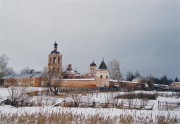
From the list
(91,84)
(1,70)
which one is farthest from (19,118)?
(1,70)

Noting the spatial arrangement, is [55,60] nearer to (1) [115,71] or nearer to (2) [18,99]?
(1) [115,71]

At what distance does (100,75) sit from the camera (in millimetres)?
60500

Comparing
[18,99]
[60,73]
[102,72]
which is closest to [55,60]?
[60,73]

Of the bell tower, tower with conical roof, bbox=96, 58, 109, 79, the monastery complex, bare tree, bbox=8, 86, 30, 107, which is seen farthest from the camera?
the bell tower

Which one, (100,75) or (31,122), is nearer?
(31,122)

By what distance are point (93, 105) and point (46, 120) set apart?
32.7 ft

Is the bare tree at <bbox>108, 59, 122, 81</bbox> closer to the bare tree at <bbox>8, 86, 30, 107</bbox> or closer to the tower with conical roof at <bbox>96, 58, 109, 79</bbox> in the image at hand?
the tower with conical roof at <bbox>96, 58, 109, 79</bbox>

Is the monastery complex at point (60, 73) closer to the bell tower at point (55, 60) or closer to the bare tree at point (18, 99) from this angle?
the bell tower at point (55, 60)

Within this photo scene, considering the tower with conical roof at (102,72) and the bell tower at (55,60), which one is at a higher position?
the bell tower at (55,60)

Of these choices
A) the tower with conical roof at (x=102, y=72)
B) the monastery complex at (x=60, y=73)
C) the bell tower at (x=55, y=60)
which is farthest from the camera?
the bell tower at (x=55, y=60)

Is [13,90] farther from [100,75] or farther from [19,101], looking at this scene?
[100,75]

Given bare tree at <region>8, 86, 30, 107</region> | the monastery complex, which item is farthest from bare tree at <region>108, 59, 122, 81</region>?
bare tree at <region>8, 86, 30, 107</region>

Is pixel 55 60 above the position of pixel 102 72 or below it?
above

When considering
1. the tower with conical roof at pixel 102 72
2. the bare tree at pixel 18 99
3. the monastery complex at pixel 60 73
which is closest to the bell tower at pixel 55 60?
the monastery complex at pixel 60 73
